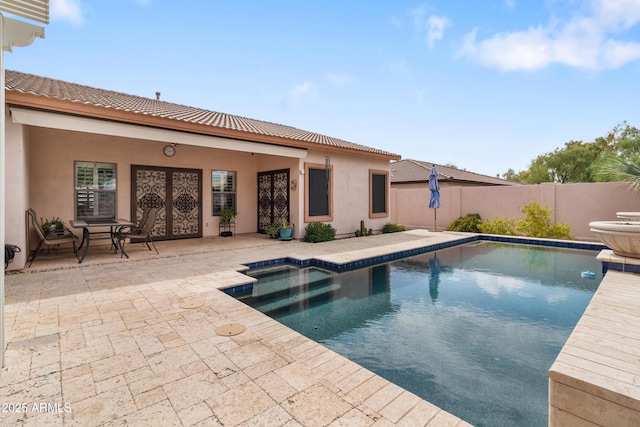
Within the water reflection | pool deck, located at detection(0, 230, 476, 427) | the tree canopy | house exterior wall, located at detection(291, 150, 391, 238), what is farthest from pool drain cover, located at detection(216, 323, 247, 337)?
the tree canopy

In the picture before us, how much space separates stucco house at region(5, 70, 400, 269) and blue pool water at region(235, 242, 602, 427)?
376cm

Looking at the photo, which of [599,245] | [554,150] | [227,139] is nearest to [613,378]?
[227,139]

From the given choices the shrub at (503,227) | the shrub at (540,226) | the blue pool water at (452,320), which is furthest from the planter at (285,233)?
the shrub at (540,226)

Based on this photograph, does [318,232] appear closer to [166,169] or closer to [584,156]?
[166,169]

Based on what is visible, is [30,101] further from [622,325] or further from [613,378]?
[622,325]

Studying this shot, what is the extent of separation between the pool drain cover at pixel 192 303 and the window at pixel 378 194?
27.8 ft

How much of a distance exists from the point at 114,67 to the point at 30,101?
6.00 metres

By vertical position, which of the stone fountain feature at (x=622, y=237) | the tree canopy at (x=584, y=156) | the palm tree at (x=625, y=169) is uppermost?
the tree canopy at (x=584, y=156)

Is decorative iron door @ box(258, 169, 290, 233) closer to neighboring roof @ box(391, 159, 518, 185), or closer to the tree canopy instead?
neighboring roof @ box(391, 159, 518, 185)

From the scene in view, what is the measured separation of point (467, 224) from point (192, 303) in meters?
11.5

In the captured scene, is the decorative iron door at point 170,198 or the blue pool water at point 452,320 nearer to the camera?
the blue pool water at point 452,320

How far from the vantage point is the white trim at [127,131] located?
5383 mm

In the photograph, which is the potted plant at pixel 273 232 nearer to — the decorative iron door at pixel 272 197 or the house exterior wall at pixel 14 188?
the decorative iron door at pixel 272 197

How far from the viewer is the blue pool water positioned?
263cm
